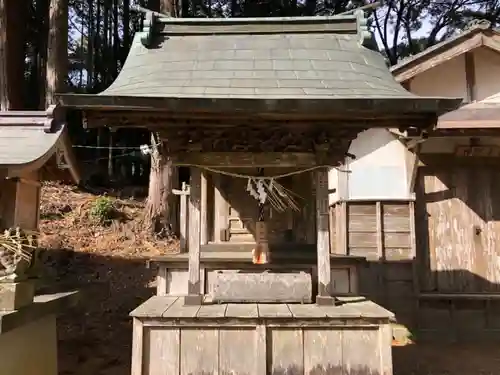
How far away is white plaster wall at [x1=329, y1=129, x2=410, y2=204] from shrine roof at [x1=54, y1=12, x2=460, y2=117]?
9.69 ft

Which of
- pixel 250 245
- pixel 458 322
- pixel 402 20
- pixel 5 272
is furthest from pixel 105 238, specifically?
pixel 402 20

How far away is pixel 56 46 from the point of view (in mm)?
12914

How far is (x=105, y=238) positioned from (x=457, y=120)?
367 inches

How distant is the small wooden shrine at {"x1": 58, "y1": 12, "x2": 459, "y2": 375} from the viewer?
4.68m

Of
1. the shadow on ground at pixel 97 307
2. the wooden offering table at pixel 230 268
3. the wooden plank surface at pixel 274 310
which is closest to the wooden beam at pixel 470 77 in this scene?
the wooden offering table at pixel 230 268

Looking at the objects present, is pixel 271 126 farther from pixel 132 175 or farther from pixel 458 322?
pixel 132 175

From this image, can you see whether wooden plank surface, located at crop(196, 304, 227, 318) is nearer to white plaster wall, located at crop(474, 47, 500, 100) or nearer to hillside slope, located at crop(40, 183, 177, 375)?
hillside slope, located at crop(40, 183, 177, 375)

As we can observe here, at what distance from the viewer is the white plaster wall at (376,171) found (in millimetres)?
8656

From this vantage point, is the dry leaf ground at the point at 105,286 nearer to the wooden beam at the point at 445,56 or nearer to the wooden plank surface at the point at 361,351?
the wooden plank surface at the point at 361,351

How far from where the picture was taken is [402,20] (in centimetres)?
2378

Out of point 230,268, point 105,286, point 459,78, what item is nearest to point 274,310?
point 230,268

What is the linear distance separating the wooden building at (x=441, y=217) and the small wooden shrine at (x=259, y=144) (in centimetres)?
228

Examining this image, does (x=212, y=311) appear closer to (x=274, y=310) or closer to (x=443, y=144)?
(x=274, y=310)

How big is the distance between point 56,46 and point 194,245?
33.3 ft
